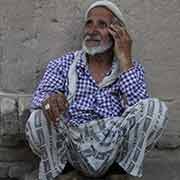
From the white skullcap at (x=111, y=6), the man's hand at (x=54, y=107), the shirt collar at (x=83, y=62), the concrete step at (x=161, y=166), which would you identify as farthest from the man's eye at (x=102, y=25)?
the concrete step at (x=161, y=166)

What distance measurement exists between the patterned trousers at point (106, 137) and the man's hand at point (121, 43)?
0.38m

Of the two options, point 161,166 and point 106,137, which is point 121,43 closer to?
point 106,137

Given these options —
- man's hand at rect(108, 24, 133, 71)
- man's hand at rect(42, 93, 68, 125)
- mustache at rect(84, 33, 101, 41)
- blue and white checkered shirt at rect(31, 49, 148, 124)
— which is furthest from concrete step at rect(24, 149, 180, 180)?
mustache at rect(84, 33, 101, 41)

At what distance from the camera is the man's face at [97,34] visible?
13.5 ft

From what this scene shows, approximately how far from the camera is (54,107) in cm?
380

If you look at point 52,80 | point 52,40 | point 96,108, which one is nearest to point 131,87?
point 96,108

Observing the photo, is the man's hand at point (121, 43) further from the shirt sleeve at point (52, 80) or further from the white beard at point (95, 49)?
the shirt sleeve at point (52, 80)

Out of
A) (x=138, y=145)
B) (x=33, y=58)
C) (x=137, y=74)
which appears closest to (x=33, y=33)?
(x=33, y=58)

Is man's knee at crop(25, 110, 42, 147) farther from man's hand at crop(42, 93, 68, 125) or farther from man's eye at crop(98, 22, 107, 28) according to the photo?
man's eye at crop(98, 22, 107, 28)

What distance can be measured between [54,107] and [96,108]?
35 cm

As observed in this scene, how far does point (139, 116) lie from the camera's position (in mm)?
3762

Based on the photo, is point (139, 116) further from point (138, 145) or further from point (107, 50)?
point (107, 50)

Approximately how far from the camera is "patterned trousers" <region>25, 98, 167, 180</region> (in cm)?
378

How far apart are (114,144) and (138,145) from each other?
140mm
